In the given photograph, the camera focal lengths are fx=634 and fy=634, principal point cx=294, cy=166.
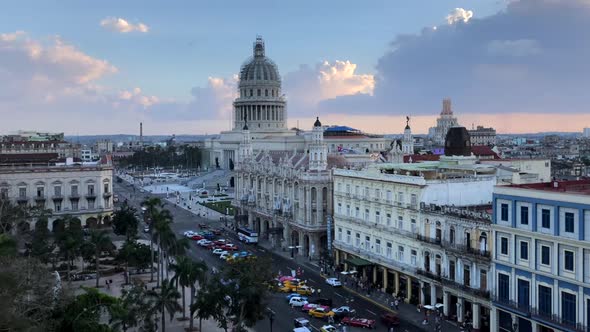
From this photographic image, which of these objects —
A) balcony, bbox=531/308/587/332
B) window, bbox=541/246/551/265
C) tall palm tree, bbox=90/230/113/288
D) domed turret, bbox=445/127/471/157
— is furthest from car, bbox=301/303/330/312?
domed turret, bbox=445/127/471/157

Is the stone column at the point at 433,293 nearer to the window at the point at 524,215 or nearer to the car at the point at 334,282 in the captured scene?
the car at the point at 334,282

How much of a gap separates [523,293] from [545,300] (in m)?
2.18

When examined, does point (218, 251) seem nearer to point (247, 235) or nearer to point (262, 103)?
point (247, 235)

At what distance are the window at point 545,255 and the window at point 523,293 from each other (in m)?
2.46

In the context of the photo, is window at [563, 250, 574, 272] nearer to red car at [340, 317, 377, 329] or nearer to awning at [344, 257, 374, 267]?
red car at [340, 317, 377, 329]

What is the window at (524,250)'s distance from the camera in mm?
47250

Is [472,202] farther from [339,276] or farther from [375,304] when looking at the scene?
[339,276]

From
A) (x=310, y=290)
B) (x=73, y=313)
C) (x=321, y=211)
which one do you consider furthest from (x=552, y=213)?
(x=321, y=211)

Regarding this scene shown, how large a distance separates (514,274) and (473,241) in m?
5.80

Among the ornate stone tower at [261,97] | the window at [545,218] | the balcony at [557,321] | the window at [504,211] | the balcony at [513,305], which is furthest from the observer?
the ornate stone tower at [261,97]

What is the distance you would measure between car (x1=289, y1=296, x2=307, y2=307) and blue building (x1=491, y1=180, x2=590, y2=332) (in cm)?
1851

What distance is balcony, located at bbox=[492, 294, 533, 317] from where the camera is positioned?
4688 cm

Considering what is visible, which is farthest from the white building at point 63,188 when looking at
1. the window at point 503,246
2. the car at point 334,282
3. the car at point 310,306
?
the window at point 503,246

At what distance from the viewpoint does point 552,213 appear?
44.7 meters
